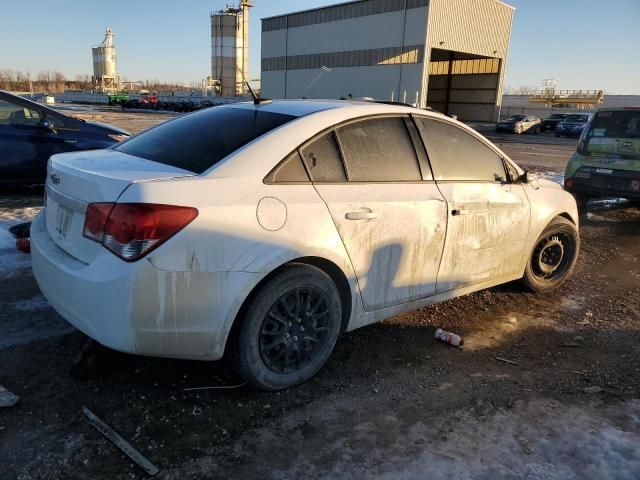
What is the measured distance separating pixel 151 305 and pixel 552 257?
383 centimetres

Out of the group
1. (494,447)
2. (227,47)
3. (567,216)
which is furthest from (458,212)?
(227,47)

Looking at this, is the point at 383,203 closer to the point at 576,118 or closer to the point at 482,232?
the point at 482,232

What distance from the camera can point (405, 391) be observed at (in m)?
3.01

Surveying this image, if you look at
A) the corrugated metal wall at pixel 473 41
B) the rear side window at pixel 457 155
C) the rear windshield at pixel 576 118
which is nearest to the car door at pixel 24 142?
the rear side window at pixel 457 155

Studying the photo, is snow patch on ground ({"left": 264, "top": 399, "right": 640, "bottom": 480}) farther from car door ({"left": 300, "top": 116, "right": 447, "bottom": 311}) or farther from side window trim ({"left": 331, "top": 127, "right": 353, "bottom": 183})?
side window trim ({"left": 331, "top": 127, "right": 353, "bottom": 183})

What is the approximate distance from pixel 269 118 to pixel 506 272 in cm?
233

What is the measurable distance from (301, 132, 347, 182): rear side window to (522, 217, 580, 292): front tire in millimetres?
2304

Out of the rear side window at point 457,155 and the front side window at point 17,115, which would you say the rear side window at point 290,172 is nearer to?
the rear side window at point 457,155

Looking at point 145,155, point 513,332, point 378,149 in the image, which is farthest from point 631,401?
point 145,155

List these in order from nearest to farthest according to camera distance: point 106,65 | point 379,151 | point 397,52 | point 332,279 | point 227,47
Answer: point 332,279 → point 379,151 → point 397,52 → point 227,47 → point 106,65

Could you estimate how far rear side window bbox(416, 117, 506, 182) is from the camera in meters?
3.56

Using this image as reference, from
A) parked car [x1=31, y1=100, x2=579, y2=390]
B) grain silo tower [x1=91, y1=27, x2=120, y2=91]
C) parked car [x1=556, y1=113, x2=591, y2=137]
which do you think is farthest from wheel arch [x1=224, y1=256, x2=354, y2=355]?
grain silo tower [x1=91, y1=27, x2=120, y2=91]

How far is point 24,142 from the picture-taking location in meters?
7.00

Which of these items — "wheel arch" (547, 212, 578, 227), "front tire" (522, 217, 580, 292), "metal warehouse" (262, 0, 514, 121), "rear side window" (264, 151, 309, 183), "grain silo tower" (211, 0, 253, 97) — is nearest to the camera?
"rear side window" (264, 151, 309, 183)
